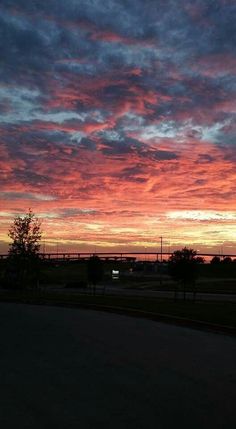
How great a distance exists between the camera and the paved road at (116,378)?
7.31 meters

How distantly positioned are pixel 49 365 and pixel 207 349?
13.2ft

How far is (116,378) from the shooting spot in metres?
9.98

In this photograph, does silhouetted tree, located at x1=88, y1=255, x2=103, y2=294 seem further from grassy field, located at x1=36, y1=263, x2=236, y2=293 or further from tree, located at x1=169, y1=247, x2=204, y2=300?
tree, located at x1=169, y1=247, x2=204, y2=300

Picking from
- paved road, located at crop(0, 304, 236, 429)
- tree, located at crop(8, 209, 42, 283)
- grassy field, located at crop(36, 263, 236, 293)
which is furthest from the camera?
grassy field, located at crop(36, 263, 236, 293)

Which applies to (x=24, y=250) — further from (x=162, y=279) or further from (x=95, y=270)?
(x=162, y=279)

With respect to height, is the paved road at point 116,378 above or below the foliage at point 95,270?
below

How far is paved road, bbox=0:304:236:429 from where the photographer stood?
731 cm

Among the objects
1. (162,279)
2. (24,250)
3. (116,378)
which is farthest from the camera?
(162,279)

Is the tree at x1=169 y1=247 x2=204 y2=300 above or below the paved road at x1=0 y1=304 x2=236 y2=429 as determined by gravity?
above

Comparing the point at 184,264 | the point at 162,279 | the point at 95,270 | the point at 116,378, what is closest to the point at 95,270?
the point at 95,270

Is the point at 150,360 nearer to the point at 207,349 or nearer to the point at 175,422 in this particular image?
the point at 207,349

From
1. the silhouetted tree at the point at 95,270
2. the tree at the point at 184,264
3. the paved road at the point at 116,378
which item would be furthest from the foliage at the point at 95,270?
the paved road at the point at 116,378

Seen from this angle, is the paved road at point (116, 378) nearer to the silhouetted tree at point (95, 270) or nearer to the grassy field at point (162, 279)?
the grassy field at point (162, 279)

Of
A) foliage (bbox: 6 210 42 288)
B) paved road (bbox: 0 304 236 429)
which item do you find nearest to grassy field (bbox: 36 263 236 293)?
foliage (bbox: 6 210 42 288)
